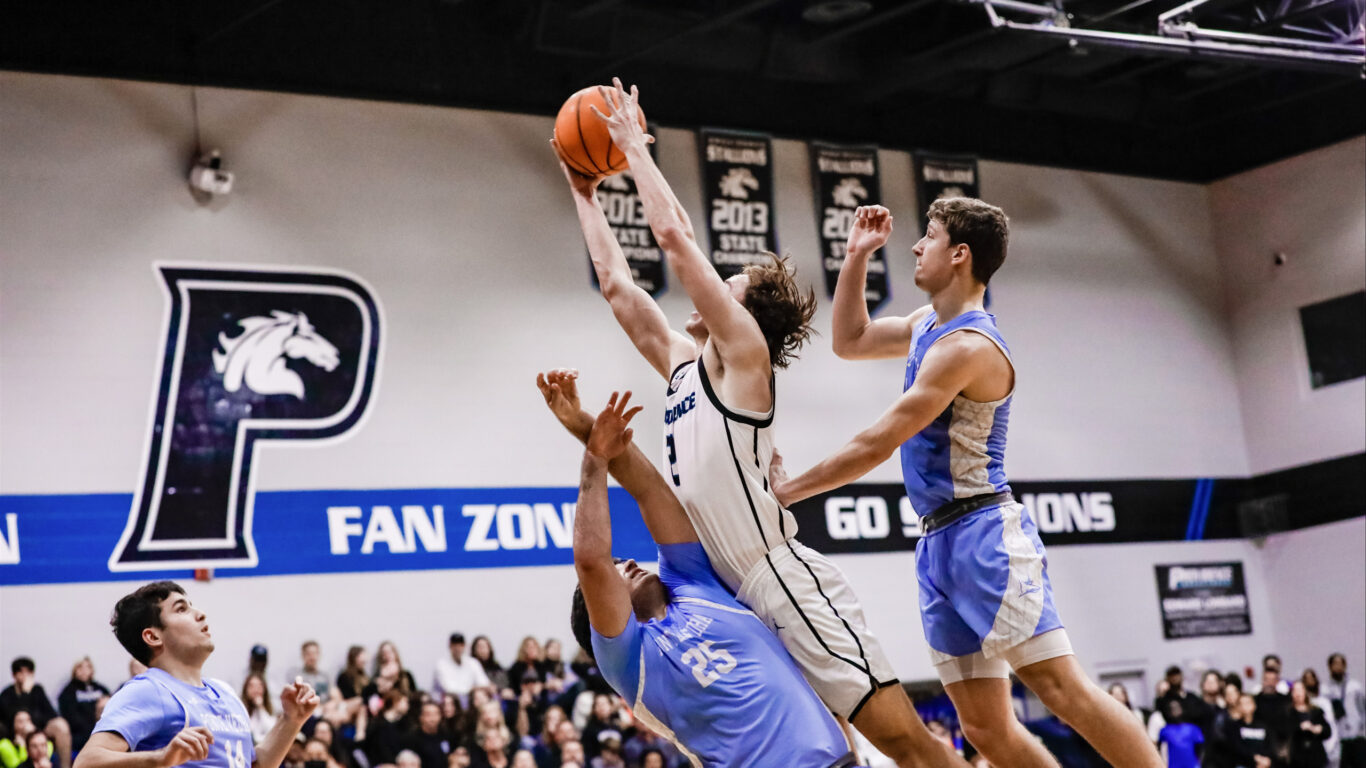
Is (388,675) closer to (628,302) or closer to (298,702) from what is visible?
(298,702)

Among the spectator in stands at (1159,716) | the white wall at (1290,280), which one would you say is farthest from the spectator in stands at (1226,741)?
the white wall at (1290,280)

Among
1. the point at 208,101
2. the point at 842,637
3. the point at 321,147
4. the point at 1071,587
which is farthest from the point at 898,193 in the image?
the point at 842,637

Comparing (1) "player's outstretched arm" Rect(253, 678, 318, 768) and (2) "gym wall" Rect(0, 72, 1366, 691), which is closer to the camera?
(1) "player's outstretched arm" Rect(253, 678, 318, 768)

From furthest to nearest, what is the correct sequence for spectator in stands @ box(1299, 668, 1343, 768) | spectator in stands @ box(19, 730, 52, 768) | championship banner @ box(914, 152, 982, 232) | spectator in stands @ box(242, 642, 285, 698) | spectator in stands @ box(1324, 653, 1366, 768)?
championship banner @ box(914, 152, 982, 232) < spectator in stands @ box(1324, 653, 1366, 768) < spectator in stands @ box(1299, 668, 1343, 768) < spectator in stands @ box(242, 642, 285, 698) < spectator in stands @ box(19, 730, 52, 768)

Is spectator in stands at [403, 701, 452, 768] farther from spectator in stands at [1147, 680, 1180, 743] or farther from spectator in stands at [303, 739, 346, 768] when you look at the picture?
spectator in stands at [1147, 680, 1180, 743]

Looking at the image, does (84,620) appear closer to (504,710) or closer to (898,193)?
(504,710)

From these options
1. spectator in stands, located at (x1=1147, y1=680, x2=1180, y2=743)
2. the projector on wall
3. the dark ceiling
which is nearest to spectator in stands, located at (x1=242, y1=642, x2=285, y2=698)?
the projector on wall

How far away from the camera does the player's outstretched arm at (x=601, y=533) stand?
14.2ft

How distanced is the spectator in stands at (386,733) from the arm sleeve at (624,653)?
10.3 meters

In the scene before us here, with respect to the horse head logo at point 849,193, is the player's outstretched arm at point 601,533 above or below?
below

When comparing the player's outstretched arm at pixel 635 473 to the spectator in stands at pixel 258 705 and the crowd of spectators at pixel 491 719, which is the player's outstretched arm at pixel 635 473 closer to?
the crowd of spectators at pixel 491 719

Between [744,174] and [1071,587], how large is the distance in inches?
300

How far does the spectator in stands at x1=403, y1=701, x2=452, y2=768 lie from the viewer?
1429 centimetres

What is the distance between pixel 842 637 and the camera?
4.77 m
